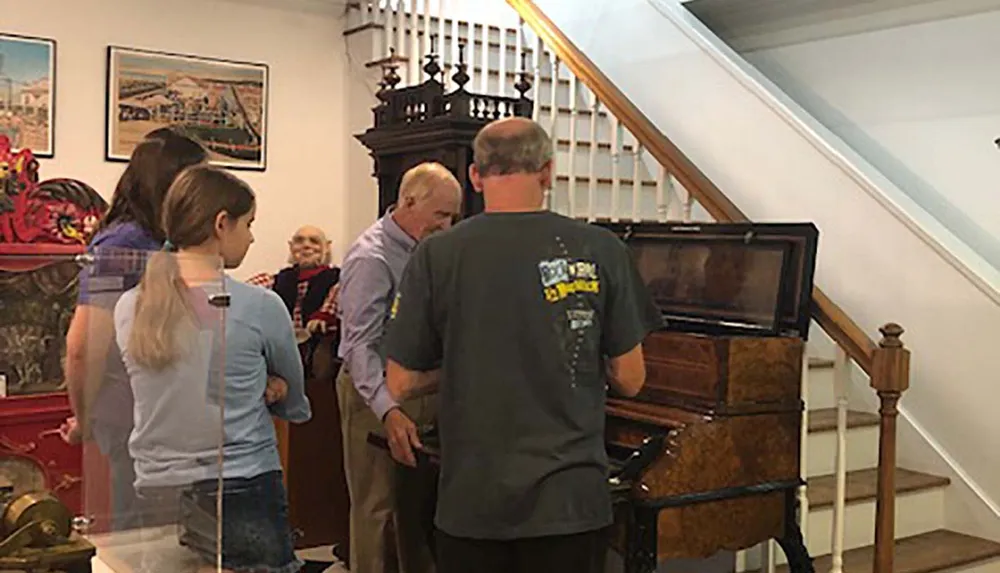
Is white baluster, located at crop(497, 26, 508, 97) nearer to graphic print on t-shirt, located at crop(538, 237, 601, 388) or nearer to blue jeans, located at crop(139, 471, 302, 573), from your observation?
graphic print on t-shirt, located at crop(538, 237, 601, 388)

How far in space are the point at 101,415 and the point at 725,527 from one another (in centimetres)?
161

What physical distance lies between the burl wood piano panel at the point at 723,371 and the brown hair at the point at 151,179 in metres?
1.34

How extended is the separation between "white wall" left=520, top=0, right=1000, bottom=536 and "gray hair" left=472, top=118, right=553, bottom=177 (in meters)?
2.46

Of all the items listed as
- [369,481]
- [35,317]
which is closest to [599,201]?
[369,481]

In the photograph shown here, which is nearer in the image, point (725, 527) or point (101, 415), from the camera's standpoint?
point (101, 415)

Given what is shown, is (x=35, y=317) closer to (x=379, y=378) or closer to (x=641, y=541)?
(x=379, y=378)

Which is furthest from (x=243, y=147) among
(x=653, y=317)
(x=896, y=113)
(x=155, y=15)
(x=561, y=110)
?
(x=653, y=317)

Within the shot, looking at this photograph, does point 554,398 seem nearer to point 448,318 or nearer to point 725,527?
point 448,318

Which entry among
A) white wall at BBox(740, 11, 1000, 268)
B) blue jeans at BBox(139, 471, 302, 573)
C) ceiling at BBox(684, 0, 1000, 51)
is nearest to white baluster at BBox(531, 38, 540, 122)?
ceiling at BBox(684, 0, 1000, 51)

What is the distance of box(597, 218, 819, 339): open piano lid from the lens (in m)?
2.95

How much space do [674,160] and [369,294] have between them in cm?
164

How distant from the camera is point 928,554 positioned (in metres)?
3.74

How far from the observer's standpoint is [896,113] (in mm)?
5137

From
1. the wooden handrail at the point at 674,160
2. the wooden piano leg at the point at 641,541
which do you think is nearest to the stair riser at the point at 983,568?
the wooden handrail at the point at 674,160
